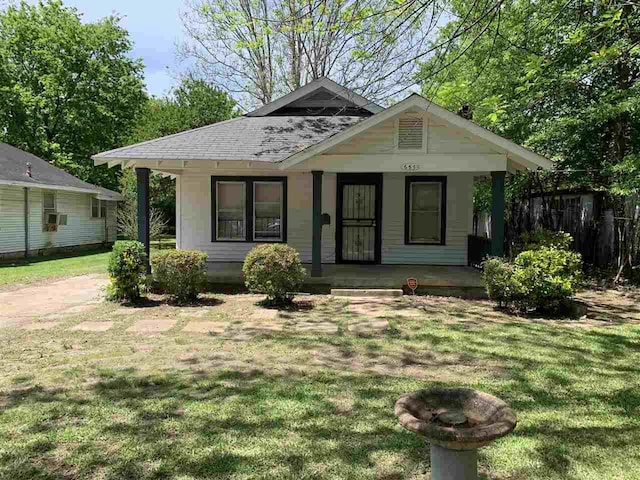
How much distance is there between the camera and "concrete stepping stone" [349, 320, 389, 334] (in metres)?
6.58

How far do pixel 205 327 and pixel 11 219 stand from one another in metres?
12.8

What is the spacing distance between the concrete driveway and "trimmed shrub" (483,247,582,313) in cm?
709

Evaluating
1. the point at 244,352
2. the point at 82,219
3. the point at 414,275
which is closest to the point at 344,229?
the point at 414,275

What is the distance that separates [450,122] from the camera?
28.4ft

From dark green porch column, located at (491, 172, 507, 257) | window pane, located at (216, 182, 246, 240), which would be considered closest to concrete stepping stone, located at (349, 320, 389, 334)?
dark green porch column, located at (491, 172, 507, 257)

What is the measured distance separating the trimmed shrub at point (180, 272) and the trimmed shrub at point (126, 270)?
0.31 m

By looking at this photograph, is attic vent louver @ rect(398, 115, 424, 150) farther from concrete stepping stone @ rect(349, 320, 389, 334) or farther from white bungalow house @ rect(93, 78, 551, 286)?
concrete stepping stone @ rect(349, 320, 389, 334)

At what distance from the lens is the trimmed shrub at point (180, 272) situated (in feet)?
26.7

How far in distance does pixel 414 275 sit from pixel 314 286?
2.13 metres

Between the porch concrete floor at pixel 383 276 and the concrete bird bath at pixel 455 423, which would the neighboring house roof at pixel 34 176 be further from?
the concrete bird bath at pixel 455 423

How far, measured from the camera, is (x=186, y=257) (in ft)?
27.0

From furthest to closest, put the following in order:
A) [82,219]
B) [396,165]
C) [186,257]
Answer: [82,219] → [396,165] → [186,257]

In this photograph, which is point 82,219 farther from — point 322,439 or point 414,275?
point 322,439

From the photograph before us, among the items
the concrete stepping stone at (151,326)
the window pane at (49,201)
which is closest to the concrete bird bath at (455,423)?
the concrete stepping stone at (151,326)
